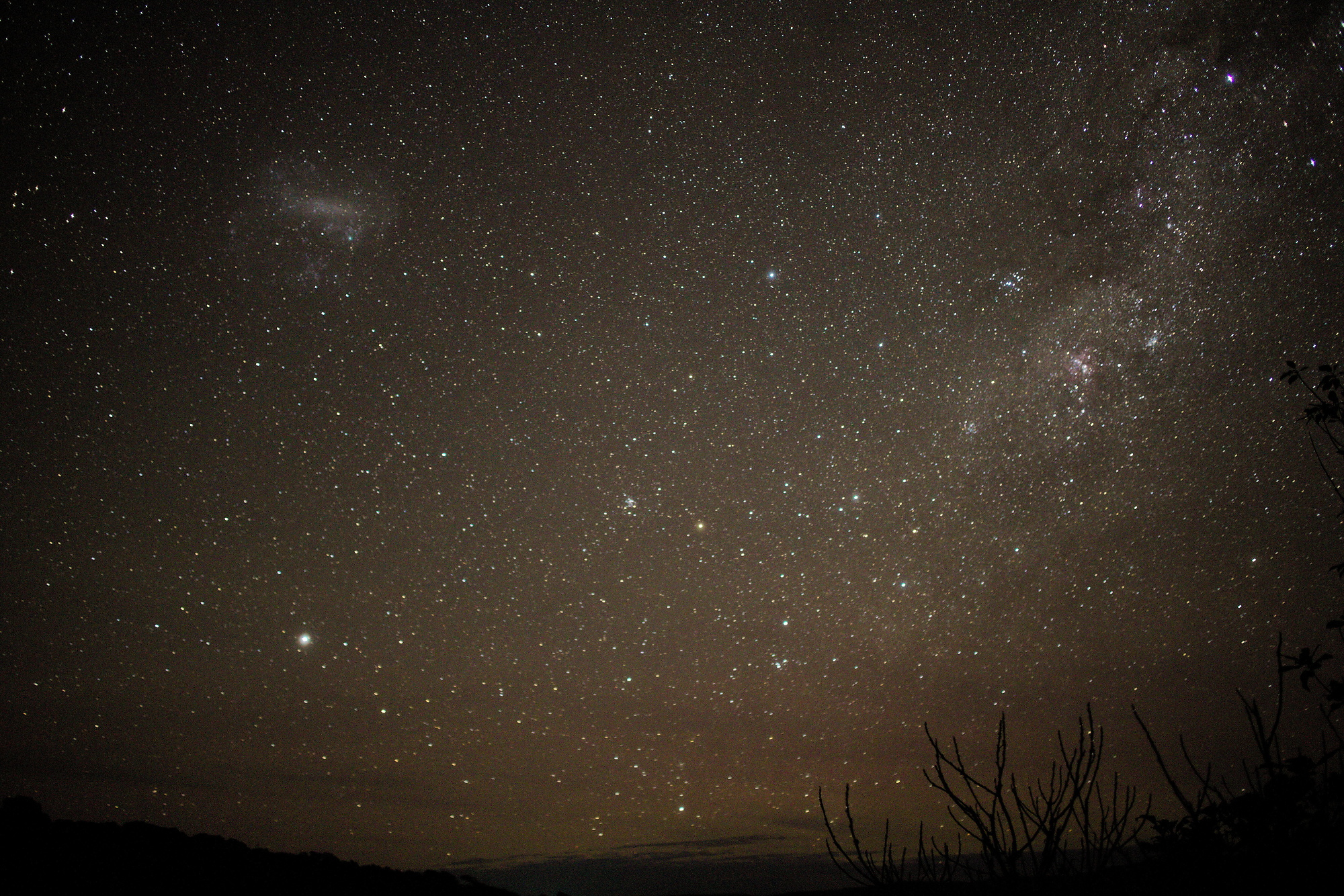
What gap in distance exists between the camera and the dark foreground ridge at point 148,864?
14.5 feet

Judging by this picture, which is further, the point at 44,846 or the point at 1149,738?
the point at 44,846

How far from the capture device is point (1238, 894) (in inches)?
82.9

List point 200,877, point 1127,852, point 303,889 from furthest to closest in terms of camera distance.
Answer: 1. point 303,889
2. point 200,877
3. point 1127,852

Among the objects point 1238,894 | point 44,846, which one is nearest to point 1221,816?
point 1238,894

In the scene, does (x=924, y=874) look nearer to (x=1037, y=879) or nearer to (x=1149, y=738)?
(x=1037, y=879)

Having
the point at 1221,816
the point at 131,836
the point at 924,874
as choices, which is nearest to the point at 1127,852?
the point at 1221,816

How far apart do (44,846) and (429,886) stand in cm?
343

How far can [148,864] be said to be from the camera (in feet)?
16.4

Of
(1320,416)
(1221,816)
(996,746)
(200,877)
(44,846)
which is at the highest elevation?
(1320,416)

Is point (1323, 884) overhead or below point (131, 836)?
overhead

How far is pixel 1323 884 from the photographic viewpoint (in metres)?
1.95

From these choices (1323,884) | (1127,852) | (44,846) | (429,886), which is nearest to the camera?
(1323,884)

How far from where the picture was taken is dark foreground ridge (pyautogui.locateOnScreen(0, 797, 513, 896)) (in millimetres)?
4406

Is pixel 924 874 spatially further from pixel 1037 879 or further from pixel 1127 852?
pixel 1127 852
